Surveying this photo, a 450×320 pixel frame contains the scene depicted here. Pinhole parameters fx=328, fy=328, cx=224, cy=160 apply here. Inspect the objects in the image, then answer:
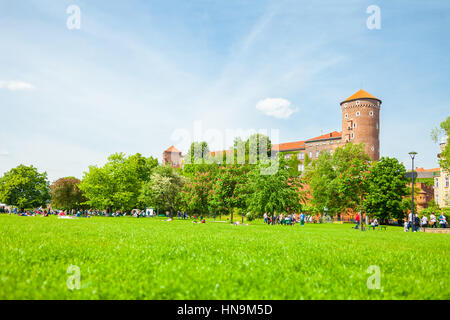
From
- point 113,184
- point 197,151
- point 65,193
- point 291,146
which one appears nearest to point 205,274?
point 113,184

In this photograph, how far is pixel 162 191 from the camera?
7219cm

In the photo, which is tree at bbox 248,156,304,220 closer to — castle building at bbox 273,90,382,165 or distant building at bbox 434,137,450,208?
distant building at bbox 434,137,450,208

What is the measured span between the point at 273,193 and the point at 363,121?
90217 millimetres

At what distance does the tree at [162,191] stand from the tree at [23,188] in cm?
4149

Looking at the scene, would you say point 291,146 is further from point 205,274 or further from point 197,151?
point 205,274

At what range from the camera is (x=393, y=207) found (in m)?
61.6

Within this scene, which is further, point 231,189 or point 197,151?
point 197,151

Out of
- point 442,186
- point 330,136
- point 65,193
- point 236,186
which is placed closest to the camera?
point 236,186

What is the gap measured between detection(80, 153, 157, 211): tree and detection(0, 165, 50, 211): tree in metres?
29.0

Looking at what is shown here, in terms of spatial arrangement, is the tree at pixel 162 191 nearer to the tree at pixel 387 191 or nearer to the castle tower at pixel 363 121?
the tree at pixel 387 191

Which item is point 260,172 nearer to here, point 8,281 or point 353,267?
point 353,267

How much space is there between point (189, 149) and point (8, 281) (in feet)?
318

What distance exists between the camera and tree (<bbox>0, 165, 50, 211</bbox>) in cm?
9244

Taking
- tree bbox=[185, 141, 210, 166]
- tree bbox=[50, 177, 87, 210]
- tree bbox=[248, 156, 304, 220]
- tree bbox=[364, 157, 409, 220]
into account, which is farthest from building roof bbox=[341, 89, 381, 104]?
tree bbox=[50, 177, 87, 210]
